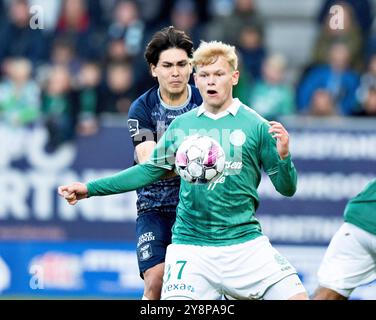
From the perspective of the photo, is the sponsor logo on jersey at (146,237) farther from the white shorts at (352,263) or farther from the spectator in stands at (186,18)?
the spectator in stands at (186,18)

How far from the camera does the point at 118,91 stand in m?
14.9

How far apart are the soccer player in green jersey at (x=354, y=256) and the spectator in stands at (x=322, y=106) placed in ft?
17.6

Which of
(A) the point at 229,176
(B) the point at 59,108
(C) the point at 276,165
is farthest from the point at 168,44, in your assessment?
(B) the point at 59,108

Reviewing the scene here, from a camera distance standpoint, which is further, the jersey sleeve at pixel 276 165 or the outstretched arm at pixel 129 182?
the outstretched arm at pixel 129 182

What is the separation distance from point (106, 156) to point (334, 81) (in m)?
3.06

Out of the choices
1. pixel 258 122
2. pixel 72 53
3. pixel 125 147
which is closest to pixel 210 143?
pixel 258 122

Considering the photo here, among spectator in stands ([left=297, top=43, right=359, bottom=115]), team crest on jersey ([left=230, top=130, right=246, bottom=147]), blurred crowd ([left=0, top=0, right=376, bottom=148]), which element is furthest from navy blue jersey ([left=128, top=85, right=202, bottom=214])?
spectator in stands ([left=297, top=43, right=359, bottom=115])

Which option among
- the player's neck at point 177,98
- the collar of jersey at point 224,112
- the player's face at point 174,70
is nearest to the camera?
the collar of jersey at point 224,112

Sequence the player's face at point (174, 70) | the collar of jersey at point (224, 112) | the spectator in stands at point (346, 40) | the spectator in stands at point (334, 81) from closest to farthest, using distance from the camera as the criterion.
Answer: the collar of jersey at point (224, 112)
the player's face at point (174, 70)
the spectator in stands at point (334, 81)
the spectator in stands at point (346, 40)

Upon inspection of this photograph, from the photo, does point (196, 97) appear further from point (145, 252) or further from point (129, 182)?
point (145, 252)

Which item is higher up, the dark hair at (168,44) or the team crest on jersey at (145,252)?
the dark hair at (168,44)

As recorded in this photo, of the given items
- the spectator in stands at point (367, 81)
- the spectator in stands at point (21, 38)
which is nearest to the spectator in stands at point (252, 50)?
the spectator in stands at point (367, 81)

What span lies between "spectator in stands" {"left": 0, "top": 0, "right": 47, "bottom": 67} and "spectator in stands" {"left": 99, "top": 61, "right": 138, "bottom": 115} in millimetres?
964

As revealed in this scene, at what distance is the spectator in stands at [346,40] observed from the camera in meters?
15.3
